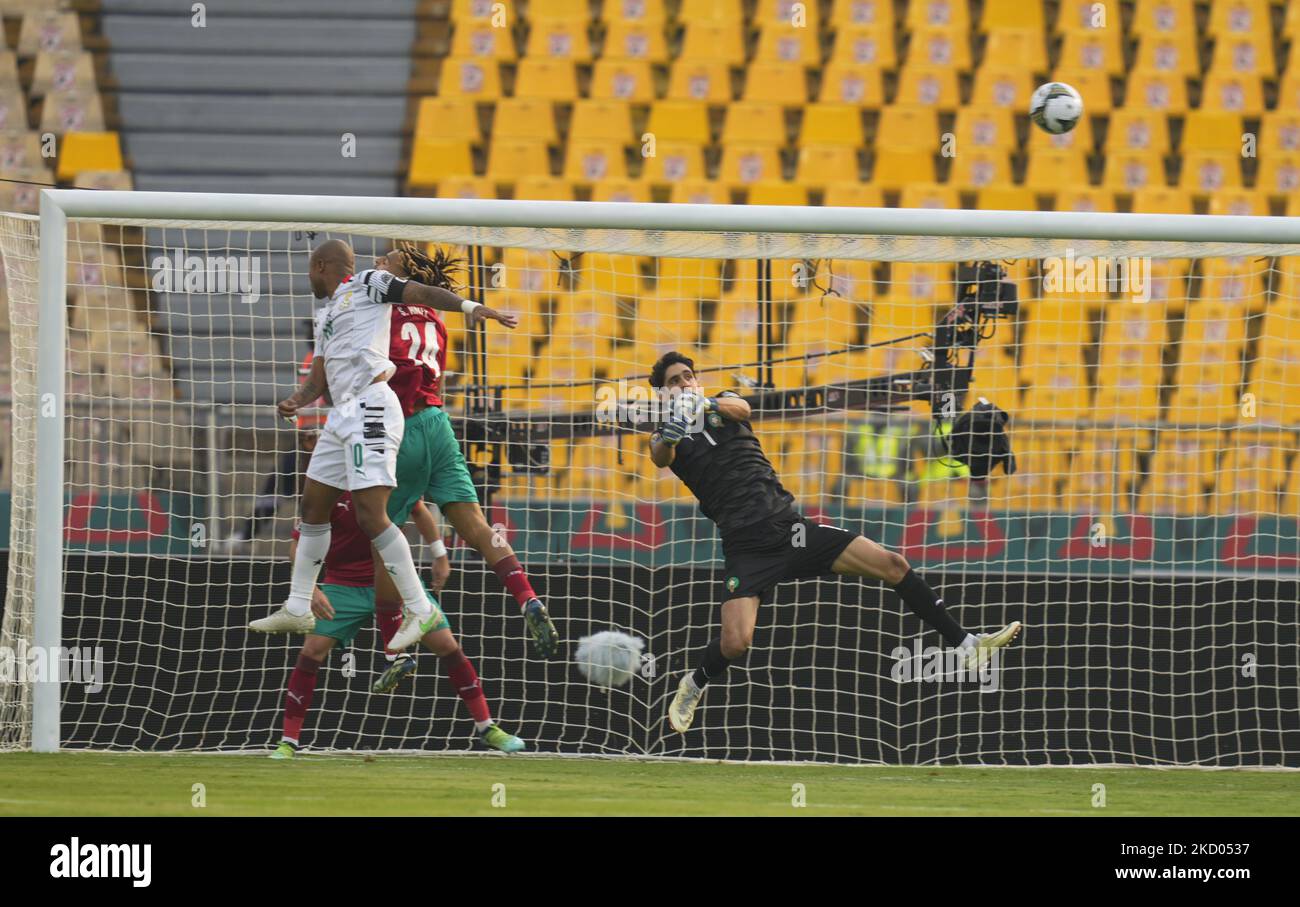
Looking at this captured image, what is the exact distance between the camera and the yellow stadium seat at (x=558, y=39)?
38.3ft

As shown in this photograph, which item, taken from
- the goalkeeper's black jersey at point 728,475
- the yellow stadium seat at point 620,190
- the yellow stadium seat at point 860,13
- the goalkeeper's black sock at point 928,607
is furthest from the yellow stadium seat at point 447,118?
the goalkeeper's black sock at point 928,607

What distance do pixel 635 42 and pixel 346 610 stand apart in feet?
22.5

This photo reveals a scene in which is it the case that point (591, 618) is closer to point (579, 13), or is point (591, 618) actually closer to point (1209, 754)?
point (1209, 754)

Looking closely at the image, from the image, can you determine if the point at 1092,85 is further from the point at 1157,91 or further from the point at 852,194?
the point at 852,194

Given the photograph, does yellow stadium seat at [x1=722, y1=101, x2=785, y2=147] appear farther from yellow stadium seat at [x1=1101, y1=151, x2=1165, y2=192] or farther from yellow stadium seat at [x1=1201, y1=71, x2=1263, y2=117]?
yellow stadium seat at [x1=1201, y1=71, x2=1263, y2=117]

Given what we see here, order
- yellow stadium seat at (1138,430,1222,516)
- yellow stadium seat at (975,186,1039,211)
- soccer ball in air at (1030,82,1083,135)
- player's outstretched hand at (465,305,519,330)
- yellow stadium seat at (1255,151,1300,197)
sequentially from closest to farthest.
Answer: player's outstretched hand at (465,305,519,330) → soccer ball in air at (1030,82,1083,135) → yellow stadium seat at (1138,430,1222,516) → yellow stadium seat at (975,186,1039,211) → yellow stadium seat at (1255,151,1300,197)

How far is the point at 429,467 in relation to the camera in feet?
19.9

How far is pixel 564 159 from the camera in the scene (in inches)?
444

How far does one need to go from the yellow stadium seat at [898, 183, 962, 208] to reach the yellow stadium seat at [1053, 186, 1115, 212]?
72 cm

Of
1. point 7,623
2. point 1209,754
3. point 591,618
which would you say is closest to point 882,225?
point 591,618

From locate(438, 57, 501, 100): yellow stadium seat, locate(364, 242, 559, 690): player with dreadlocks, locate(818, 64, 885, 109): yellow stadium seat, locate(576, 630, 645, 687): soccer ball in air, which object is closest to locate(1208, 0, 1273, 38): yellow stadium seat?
locate(818, 64, 885, 109): yellow stadium seat

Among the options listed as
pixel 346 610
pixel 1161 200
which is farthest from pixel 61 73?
pixel 1161 200

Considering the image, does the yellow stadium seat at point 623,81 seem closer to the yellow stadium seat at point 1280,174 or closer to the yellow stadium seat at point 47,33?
the yellow stadium seat at point 47,33

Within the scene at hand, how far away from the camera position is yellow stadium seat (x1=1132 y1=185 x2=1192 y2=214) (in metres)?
11.2
